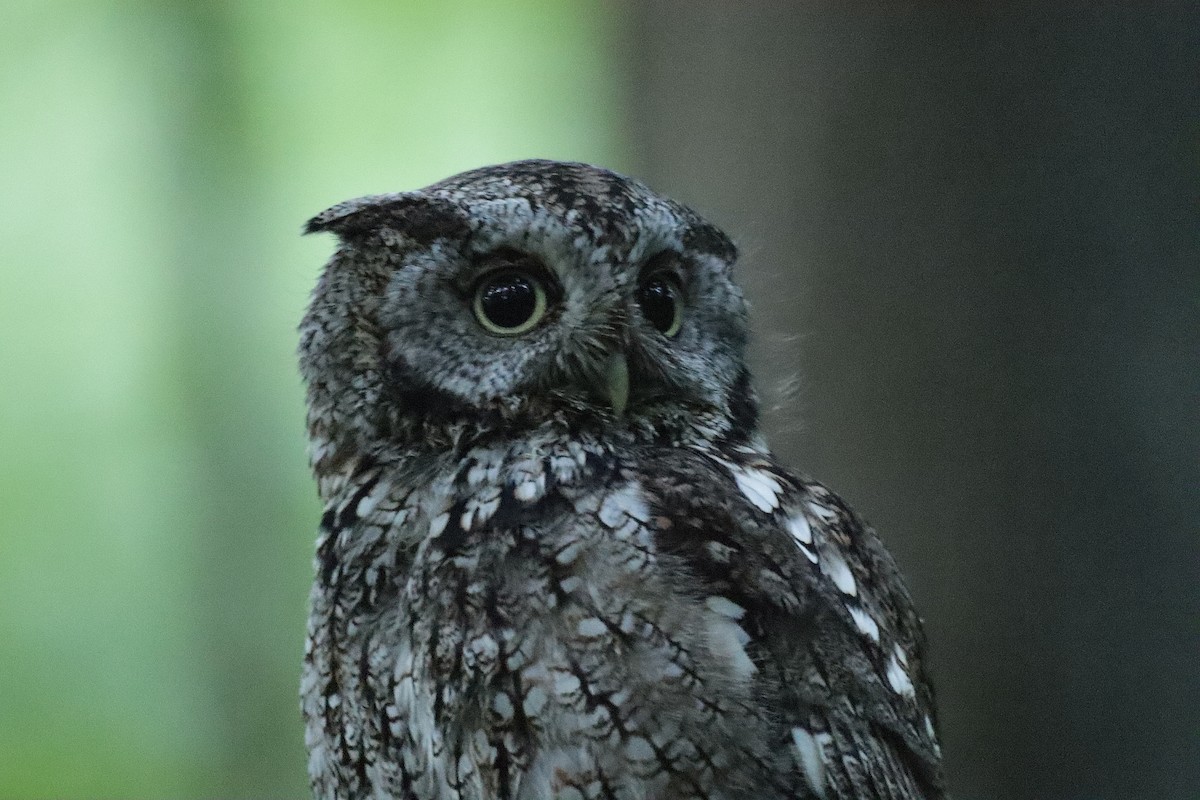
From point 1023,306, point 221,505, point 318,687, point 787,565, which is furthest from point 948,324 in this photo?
point 221,505

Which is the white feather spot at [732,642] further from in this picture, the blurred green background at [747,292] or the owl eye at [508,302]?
the blurred green background at [747,292]

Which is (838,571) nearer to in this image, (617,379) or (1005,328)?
(617,379)

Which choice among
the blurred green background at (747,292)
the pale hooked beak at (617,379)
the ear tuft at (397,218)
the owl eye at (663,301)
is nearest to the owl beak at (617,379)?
the pale hooked beak at (617,379)

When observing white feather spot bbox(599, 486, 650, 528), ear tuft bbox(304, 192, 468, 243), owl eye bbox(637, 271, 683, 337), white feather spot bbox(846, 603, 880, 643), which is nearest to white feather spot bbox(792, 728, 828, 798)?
white feather spot bbox(846, 603, 880, 643)

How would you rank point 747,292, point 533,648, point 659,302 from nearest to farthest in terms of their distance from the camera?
point 533,648 → point 659,302 → point 747,292

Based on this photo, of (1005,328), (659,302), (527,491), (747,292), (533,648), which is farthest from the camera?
(1005,328)

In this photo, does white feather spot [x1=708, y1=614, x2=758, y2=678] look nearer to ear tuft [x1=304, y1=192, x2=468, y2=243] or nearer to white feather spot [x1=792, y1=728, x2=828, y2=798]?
white feather spot [x1=792, y1=728, x2=828, y2=798]

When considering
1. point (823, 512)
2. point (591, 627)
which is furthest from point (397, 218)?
point (823, 512)

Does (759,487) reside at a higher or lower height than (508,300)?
lower
